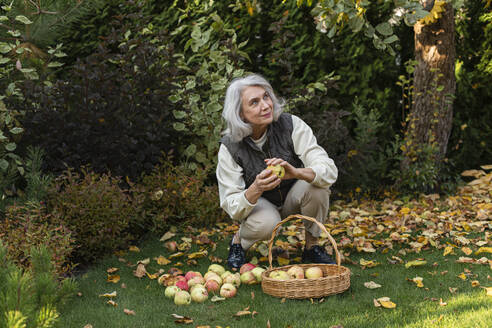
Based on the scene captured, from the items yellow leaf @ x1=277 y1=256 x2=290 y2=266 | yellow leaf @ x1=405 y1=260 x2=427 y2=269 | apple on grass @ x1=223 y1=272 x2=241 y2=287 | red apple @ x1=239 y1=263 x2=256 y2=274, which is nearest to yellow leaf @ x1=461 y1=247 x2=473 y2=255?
yellow leaf @ x1=405 y1=260 x2=427 y2=269

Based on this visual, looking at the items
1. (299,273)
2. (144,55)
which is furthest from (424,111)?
(299,273)

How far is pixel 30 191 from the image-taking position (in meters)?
3.63

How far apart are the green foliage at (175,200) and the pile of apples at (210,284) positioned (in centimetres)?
121

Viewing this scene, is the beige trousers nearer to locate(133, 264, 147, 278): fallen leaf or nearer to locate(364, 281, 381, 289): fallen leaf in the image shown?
locate(364, 281, 381, 289): fallen leaf

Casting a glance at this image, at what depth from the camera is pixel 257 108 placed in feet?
10.4

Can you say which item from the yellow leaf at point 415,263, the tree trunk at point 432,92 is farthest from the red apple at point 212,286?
the tree trunk at point 432,92

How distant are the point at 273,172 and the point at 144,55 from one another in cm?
229

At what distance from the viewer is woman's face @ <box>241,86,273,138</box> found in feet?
10.4

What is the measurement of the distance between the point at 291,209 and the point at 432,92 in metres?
2.95

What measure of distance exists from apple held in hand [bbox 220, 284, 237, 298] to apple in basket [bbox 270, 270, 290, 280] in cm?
22

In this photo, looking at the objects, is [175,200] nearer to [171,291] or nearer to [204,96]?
[204,96]

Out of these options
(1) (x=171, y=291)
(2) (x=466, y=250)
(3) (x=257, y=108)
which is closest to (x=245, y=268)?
(1) (x=171, y=291)

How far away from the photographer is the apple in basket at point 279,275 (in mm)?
2831

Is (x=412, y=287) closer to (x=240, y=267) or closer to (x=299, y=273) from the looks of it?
(x=299, y=273)
